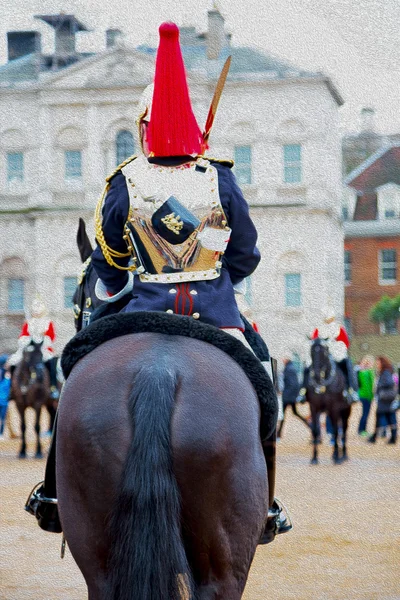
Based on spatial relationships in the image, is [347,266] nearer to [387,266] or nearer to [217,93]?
[387,266]

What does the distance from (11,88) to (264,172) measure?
10697 mm

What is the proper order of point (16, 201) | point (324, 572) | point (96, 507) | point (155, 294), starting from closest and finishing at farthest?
point (96, 507) → point (155, 294) → point (324, 572) → point (16, 201)

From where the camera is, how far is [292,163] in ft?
146

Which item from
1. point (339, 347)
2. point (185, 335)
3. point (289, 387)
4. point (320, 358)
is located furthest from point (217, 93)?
point (289, 387)

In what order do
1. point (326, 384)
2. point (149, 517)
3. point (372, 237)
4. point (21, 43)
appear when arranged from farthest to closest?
1. point (372, 237)
2. point (21, 43)
3. point (326, 384)
4. point (149, 517)

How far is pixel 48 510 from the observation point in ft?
13.9

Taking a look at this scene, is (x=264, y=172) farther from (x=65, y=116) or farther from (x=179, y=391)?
(x=179, y=391)

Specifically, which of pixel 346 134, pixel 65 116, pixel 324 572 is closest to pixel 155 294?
pixel 324 572

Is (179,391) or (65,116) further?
(65,116)

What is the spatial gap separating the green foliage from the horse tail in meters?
42.8

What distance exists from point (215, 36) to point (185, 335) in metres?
41.1

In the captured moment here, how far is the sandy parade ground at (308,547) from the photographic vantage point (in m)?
6.65

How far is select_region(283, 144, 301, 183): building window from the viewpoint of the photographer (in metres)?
44.3

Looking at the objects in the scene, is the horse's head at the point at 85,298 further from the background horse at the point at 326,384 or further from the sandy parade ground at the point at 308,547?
the background horse at the point at 326,384
